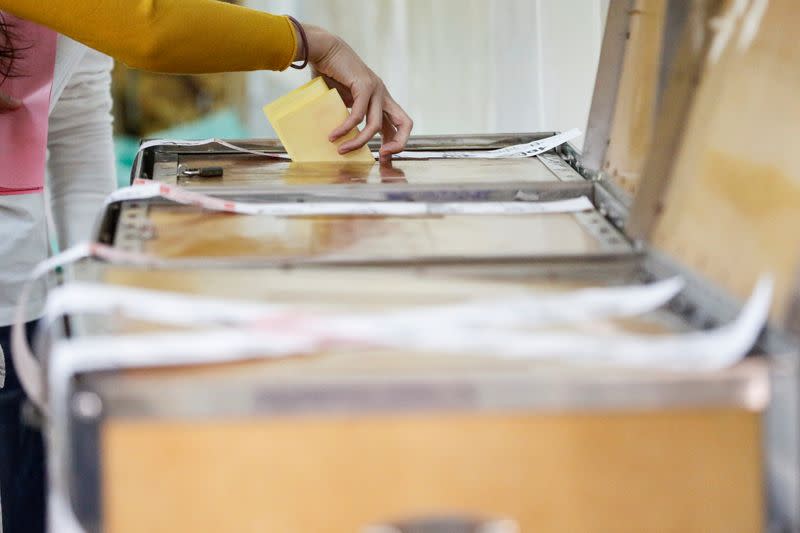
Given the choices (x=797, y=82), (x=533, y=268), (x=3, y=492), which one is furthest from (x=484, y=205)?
(x=3, y=492)

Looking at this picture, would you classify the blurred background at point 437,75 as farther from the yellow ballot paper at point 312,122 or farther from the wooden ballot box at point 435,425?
the wooden ballot box at point 435,425

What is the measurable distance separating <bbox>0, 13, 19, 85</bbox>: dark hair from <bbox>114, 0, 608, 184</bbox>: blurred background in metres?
1.09

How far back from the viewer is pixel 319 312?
0.74m

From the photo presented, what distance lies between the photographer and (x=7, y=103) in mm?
1331

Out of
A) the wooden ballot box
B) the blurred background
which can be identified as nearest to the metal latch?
the wooden ballot box

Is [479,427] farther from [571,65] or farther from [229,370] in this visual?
[571,65]

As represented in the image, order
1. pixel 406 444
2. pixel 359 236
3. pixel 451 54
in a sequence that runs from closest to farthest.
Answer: pixel 406 444
pixel 359 236
pixel 451 54

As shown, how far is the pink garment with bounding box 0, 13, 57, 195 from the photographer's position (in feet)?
4.50

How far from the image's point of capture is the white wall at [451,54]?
8.26 feet

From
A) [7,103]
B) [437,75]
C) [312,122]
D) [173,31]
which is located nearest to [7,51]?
[7,103]

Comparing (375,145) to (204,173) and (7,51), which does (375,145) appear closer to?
Answer: (204,173)

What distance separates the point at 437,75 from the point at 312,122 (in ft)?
4.74

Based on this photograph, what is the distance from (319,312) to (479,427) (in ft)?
0.58

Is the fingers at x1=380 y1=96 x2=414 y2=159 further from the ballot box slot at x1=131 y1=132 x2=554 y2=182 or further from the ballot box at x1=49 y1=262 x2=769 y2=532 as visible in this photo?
the ballot box at x1=49 y1=262 x2=769 y2=532
